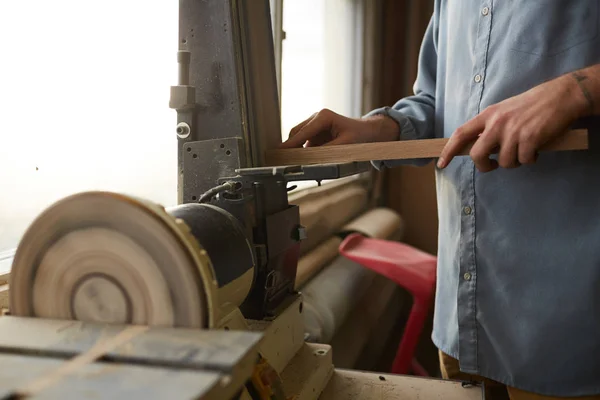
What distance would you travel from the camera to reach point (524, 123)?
834 mm

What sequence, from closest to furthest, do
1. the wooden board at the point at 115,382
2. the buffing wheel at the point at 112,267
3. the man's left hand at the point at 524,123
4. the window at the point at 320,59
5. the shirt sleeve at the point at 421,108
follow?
the wooden board at the point at 115,382 → the buffing wheel at the point at 112,267 → the man's left hand at the point at 524,123 → the shirt sleeve at the point at 421,108 → the window at the point at 320,59

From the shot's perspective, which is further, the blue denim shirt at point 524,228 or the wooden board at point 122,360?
the blue denim shirt at point 524,228

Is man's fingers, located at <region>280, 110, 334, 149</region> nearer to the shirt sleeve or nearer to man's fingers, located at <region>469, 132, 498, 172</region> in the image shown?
the shirt sleeve

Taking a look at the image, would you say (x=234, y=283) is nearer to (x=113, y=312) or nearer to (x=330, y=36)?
(x=113, y=312)

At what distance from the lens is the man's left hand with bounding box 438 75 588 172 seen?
2.72 feet

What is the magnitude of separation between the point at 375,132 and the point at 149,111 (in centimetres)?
70

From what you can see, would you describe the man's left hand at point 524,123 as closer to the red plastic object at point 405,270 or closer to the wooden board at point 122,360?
the wooden board at point 122,360

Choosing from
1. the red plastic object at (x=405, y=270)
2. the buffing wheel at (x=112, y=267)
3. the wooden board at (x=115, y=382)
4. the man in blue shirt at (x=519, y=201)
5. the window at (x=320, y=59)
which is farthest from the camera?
Answer: the window at (x=320, y=59)

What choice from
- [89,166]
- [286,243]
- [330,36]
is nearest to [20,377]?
[286,243]

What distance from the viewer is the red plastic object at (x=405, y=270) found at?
→ 6.87 feet

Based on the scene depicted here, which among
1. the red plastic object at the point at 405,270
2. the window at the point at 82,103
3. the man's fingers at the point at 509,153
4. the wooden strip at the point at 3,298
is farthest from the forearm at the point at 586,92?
the red plastic object at the point at 405,270

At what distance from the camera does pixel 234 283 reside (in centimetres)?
71

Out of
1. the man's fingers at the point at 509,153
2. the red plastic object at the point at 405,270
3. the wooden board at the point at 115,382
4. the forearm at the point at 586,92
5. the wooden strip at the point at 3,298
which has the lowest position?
the red plastic object at the point at 405,270

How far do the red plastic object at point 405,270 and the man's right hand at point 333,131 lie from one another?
38.2 inches
